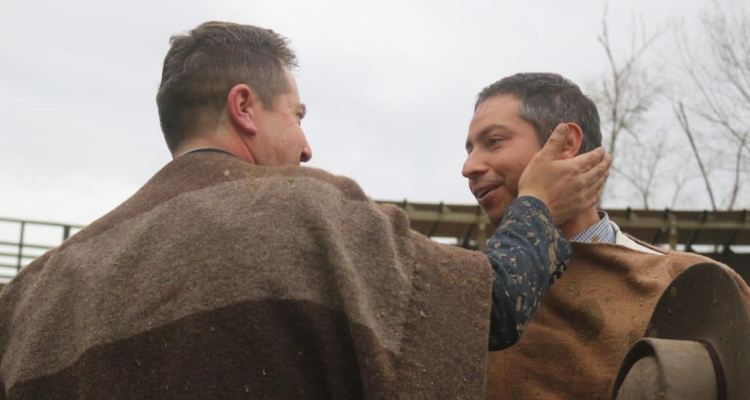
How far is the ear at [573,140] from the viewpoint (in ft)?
9.92

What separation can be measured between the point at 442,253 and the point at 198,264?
53 cm

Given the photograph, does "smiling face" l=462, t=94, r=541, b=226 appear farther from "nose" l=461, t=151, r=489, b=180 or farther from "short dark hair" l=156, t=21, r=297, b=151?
"short dark hair" l=156, t=21, r=297, b=151

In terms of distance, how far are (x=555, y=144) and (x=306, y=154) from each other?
2.26 ft

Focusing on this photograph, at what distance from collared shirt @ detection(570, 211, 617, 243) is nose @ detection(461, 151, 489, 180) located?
342mm

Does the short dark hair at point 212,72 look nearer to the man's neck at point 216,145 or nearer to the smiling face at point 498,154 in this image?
the man's neck at point 216,145

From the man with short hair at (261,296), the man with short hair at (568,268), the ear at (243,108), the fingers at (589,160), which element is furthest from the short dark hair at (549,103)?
the ear at (243,108)

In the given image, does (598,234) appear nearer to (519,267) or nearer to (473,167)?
(473,167)

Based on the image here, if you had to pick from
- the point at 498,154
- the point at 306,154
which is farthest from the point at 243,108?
the point at 498,154

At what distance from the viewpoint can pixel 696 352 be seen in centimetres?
219

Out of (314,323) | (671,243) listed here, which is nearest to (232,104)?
(314,323)

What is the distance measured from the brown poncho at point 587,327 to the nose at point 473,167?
38 centimetres

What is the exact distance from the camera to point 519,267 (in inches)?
86.8

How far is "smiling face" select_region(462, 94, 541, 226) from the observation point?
301 cm

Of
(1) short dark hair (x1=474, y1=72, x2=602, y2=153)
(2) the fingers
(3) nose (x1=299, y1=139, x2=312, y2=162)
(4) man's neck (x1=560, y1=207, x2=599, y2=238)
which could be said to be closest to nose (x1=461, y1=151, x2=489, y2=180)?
(1) short dark hair (x1=474, y1=72, x2=602, y2=153)
